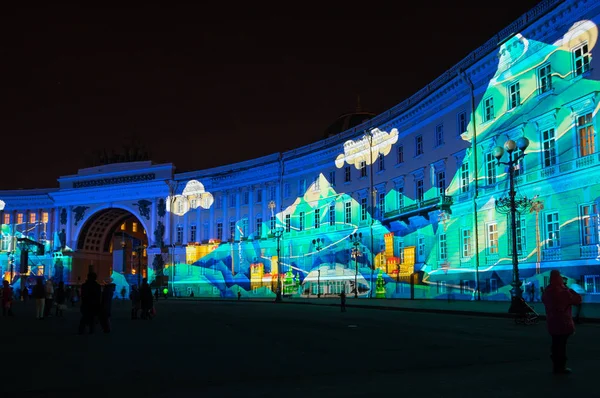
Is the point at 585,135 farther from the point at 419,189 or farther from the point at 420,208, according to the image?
the point at 419,189

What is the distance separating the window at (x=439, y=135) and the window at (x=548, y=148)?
470 inches

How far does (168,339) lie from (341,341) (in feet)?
14.2

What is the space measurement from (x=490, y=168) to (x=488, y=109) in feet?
12.1

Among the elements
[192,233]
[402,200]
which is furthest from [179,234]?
[402,200]

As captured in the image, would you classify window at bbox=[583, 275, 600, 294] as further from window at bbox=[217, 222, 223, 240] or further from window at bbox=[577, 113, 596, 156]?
window at bbox=[217, 222, 223, 240]

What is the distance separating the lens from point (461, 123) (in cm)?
4384

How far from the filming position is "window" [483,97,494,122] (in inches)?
1574

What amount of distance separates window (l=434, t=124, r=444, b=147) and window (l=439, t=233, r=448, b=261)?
6535 mm

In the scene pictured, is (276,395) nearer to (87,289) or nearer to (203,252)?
(87,289)

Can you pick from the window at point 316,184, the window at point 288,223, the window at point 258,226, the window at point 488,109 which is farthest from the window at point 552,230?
the window at point 258,226

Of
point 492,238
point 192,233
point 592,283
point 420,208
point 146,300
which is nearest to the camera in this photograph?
point 146,300

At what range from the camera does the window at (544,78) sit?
34.6m

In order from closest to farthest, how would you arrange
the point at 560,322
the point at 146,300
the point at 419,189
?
the point at 560,322, the point at 146,300, the point at 419,189

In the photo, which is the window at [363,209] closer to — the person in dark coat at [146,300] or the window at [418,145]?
the window at [418,145]
